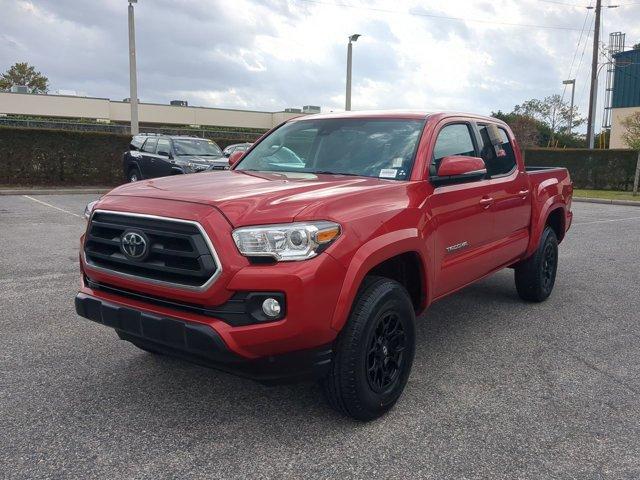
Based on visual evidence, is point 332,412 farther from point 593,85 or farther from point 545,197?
point 593,85

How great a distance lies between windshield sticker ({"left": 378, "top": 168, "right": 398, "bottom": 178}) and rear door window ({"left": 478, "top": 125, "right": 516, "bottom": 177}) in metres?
1.25

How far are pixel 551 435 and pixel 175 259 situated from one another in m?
2.22

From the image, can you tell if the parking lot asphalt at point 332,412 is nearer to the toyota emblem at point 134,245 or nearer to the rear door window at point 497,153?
the toyota emblem at point 134,245

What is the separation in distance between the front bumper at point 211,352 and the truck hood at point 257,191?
0.57 m

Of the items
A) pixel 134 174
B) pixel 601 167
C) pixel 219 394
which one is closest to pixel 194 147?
pixel 134 174

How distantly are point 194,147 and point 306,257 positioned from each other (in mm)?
13811

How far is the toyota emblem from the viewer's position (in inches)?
118

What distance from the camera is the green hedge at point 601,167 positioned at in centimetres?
2247

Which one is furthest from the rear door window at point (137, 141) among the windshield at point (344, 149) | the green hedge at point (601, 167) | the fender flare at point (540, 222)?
the green hedge at point (601, 167)

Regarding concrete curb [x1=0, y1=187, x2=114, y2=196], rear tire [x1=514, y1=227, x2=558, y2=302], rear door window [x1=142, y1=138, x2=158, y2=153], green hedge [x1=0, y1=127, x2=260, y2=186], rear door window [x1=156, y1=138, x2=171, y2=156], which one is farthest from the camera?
green hedge [x1=0, y1=127, x2=260, y2=186]

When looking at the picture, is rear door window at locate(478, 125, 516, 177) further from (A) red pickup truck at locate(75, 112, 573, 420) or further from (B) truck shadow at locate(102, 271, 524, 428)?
(B) truck shadow at locate(102, 271, 524, 428)

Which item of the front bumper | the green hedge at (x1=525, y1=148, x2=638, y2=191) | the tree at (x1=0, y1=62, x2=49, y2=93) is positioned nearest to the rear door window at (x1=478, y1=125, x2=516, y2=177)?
the front bumper

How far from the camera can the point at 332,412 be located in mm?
3348

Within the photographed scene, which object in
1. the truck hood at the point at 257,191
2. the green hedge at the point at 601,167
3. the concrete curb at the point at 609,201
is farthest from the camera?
the green hedge at the point at 601,167
